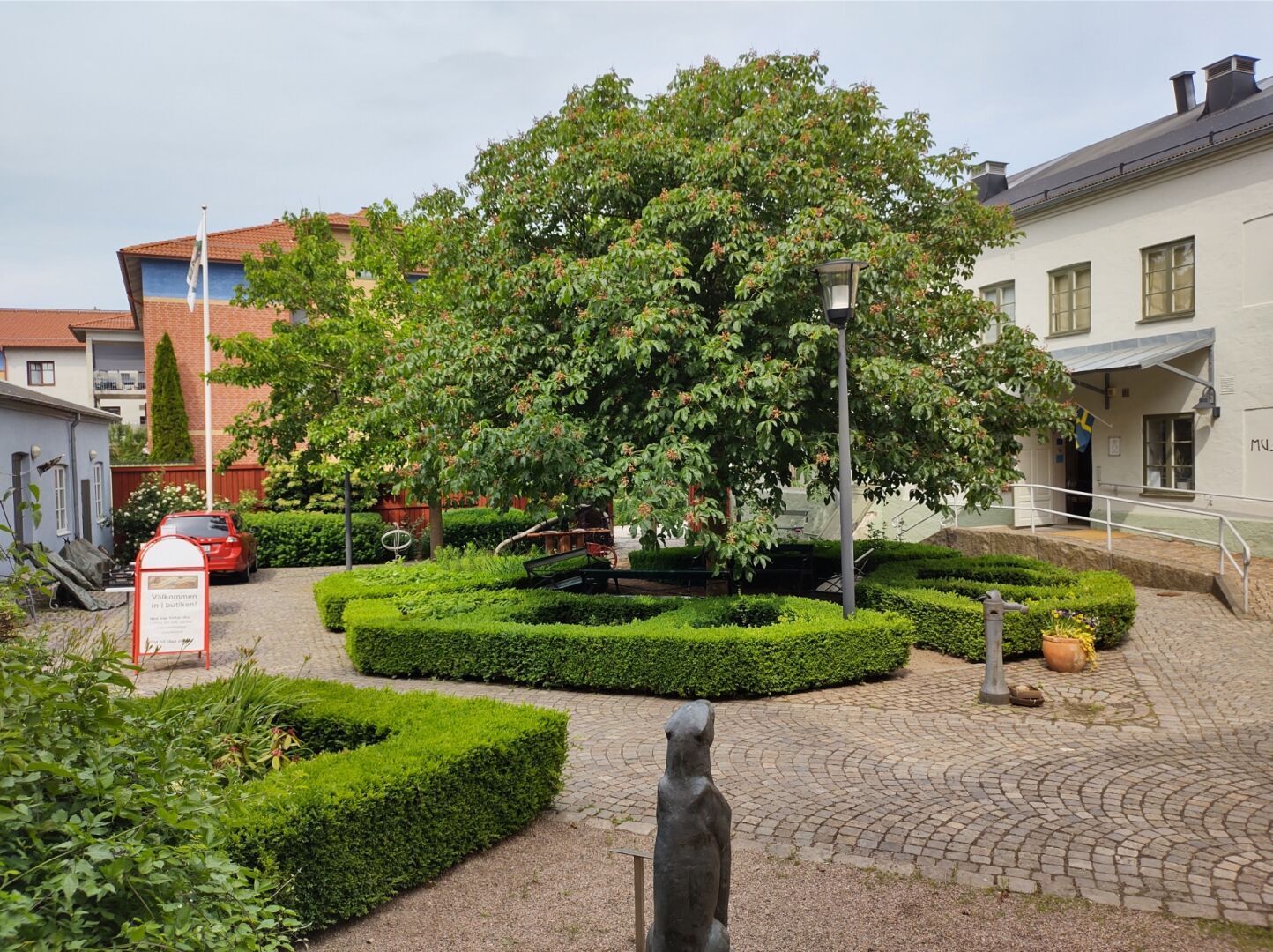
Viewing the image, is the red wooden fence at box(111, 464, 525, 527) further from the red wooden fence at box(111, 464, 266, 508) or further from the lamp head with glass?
the lamp head with glass

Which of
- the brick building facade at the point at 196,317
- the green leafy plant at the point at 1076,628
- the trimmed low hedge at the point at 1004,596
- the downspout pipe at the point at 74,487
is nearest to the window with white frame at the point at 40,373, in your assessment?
the brick building facade at the point at 196,317

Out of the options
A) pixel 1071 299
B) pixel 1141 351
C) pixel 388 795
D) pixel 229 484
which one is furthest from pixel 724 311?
pixel 229 484

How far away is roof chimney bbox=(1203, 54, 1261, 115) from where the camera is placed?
1858cm

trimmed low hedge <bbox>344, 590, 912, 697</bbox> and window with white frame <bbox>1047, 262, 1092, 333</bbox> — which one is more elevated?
window with white frame <bbox>1047, 262, 1092, 333</bbox>

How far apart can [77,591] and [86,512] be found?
6500 mm

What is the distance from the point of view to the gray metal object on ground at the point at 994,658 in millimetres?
8273

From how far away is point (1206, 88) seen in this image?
19.1 m

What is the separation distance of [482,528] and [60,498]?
9047 mm

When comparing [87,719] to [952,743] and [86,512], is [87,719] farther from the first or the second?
[86,512]

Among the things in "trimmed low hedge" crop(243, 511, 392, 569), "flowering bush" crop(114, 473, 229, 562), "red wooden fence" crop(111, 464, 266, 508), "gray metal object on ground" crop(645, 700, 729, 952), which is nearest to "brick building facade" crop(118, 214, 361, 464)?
"red wooden fence" crop(111, 464, 266, 508)

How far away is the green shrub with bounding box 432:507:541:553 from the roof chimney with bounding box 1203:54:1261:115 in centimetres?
1774

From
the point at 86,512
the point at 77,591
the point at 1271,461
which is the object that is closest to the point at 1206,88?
the point at 1271,461

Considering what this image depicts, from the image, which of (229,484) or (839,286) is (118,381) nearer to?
(229,484)

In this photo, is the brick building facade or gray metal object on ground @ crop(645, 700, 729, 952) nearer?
gray metal object on ground @ crop(645, 700, 729, 952)
